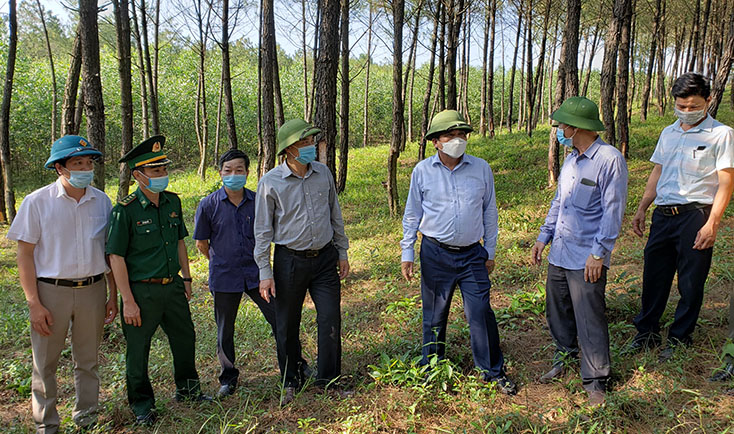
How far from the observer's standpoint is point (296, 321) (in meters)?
3.45

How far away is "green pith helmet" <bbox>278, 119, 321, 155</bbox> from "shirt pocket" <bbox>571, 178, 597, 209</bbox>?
1.74 meters

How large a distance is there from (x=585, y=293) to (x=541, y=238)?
525 millimetres

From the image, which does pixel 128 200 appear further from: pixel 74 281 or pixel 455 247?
pixel 455 247

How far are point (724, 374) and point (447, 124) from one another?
2.34m

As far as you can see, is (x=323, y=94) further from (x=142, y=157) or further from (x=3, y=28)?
(x=3, y=28)

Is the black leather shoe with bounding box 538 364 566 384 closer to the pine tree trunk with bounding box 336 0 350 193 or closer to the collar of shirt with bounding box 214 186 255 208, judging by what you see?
the collar of shirt with bounding box 214 186 255 208

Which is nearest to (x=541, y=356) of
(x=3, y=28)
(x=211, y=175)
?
(x=211, y=175)

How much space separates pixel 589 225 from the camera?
118 inches

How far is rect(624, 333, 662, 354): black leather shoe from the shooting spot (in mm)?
3459

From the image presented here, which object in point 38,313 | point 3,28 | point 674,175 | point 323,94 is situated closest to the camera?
point 38,313

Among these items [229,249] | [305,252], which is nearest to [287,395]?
[305,252]

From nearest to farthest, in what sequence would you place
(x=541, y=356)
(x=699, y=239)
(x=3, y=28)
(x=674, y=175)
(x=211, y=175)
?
(x=699, y=239)
(x=674, y=175)
(x=541, y=356)
(x=211, y=175)
(x=3, y=28)

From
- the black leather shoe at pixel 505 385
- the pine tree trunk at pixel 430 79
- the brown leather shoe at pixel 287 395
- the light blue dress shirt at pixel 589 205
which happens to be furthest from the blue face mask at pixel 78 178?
the pine tree trunk at pixel 430 79

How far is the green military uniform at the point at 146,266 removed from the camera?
3.08m
